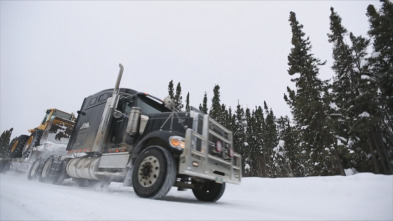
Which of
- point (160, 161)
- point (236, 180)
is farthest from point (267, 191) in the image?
point (160, 161)

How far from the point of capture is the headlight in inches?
169

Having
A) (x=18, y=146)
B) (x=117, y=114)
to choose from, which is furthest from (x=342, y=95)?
(x=18, y=146)

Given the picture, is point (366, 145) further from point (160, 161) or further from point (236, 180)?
point (160, 161)

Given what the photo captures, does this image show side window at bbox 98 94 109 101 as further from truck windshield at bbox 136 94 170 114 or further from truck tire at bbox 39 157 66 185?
truck tire at bbox 39 157 66 185

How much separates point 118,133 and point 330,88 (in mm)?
21829

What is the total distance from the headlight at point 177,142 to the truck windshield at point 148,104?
2.06 metres

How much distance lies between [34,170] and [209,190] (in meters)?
7.69

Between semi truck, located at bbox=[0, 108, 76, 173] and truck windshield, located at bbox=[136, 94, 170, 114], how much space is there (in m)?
5.10

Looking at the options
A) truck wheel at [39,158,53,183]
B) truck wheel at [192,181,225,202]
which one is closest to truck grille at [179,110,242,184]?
truck wheel at [192,181,225,202]

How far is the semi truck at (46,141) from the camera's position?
928cm

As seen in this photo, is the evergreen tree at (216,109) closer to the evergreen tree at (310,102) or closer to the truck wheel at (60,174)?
the evergreen tree at (310,102)

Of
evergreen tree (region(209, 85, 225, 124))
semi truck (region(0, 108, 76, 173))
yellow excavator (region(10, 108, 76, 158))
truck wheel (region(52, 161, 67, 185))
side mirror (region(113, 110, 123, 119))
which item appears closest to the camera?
A: side mirror (region(113, 110, 123, 119))

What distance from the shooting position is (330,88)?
21406mm

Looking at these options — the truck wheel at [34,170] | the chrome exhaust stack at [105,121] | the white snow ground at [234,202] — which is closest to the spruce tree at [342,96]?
the white snow ground at [234,202]
